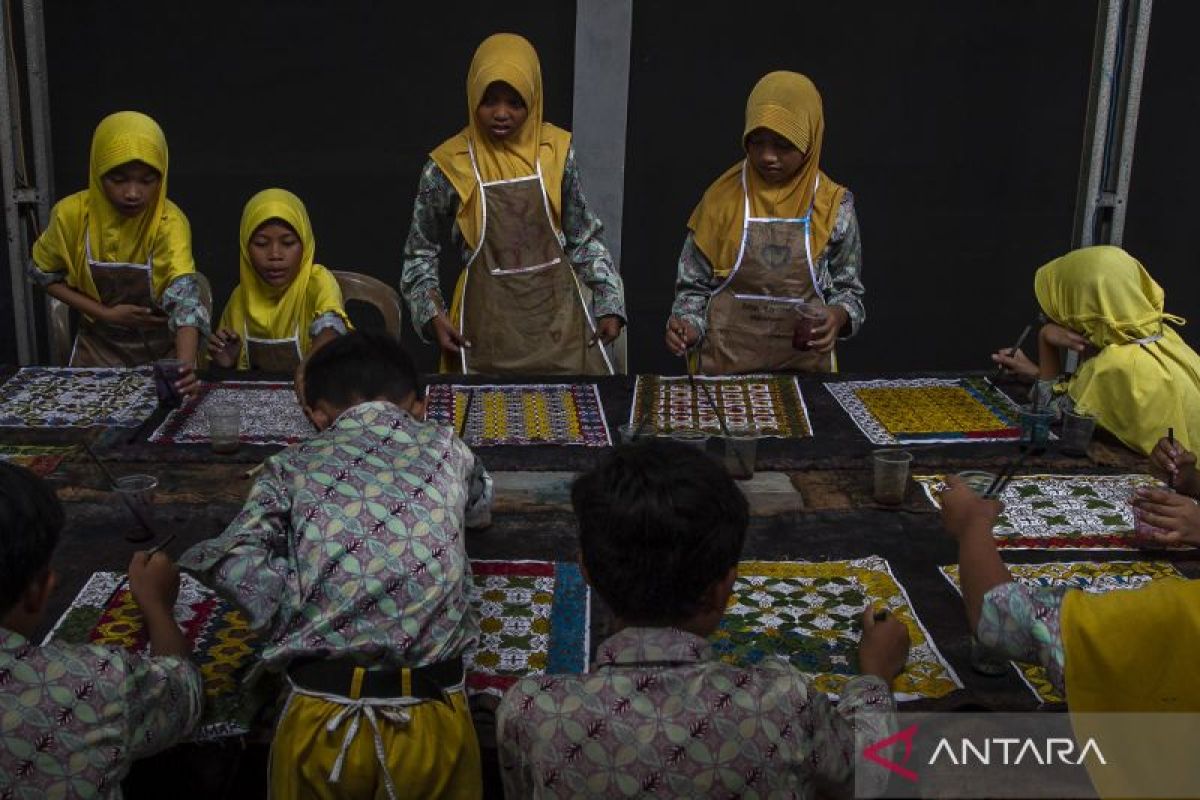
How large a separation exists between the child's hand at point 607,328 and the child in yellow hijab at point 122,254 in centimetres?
145

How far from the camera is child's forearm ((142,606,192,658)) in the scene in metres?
2.23

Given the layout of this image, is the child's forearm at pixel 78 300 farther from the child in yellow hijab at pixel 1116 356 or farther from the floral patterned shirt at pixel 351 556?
the child in yellow hijab at pixel 1116 356

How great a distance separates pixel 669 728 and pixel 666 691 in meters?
0.06

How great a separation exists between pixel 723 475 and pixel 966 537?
63 centimetres

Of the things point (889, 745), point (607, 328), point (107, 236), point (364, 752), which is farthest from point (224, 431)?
point (889, 745)

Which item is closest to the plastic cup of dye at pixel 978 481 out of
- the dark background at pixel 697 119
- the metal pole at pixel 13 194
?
the dark background at pixel 697 119

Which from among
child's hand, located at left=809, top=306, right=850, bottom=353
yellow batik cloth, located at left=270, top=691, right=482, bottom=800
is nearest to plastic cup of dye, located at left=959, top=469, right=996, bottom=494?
child's hand, located at left=809, top=306, right=850, bottom=353

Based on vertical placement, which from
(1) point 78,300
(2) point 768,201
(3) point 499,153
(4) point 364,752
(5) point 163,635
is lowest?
(4) point 364,752

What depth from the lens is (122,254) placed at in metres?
4.41

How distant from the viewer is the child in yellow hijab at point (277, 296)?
4316 mm

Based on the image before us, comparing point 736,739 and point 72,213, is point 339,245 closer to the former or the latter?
point 72,213

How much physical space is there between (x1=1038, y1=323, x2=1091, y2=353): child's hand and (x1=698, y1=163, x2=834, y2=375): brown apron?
34.8 inches

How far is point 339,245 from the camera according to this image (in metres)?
6.25

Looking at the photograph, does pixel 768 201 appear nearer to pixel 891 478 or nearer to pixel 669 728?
pixel 891 478
